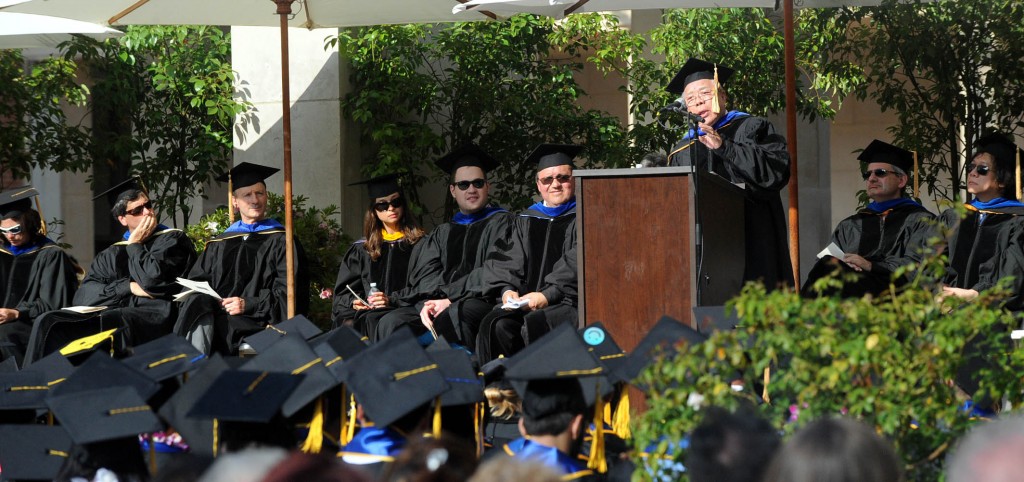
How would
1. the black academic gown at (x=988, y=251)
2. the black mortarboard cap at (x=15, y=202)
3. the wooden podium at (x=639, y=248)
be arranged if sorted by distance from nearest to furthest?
the wooden podium at (x=639, y=248) < the black academic gown at (x=988, y=251) < the black mortarboard cap at (x=15, y=202)

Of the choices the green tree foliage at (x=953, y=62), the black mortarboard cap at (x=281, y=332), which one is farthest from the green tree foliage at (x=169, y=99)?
the green tree foliage at (x=953, y=62)

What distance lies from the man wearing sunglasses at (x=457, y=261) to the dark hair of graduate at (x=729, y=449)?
4.25 m

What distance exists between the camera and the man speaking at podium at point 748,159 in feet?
20.9

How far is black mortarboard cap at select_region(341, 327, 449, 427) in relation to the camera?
13.3 feet

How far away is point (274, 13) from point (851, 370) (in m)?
5.80

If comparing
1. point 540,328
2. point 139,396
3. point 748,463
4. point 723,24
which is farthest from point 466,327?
point 748,463

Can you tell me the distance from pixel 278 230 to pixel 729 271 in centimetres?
330

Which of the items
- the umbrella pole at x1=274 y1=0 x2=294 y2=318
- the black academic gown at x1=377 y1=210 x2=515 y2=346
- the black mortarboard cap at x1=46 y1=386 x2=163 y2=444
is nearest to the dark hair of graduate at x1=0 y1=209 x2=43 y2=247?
the umbrella pole at x1=274 y1=0 x2=294 y2=318

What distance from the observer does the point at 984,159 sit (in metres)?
6.82

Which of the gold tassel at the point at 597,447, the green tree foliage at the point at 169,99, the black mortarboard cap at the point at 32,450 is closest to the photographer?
the gold tassel at the point at 597,447

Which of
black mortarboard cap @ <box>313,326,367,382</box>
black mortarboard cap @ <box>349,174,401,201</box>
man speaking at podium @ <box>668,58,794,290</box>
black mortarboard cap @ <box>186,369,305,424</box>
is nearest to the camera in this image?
black mortarboard cap @ <box>186,369,305,424</box>

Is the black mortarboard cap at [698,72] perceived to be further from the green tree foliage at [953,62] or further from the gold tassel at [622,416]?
the gold tassel at [622,416]

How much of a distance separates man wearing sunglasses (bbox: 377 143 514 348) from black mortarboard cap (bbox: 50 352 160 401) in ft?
9.33

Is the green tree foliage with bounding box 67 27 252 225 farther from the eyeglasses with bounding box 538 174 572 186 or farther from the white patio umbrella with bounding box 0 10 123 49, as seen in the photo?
the eyeglasses with bounding box 538 174 572 186
